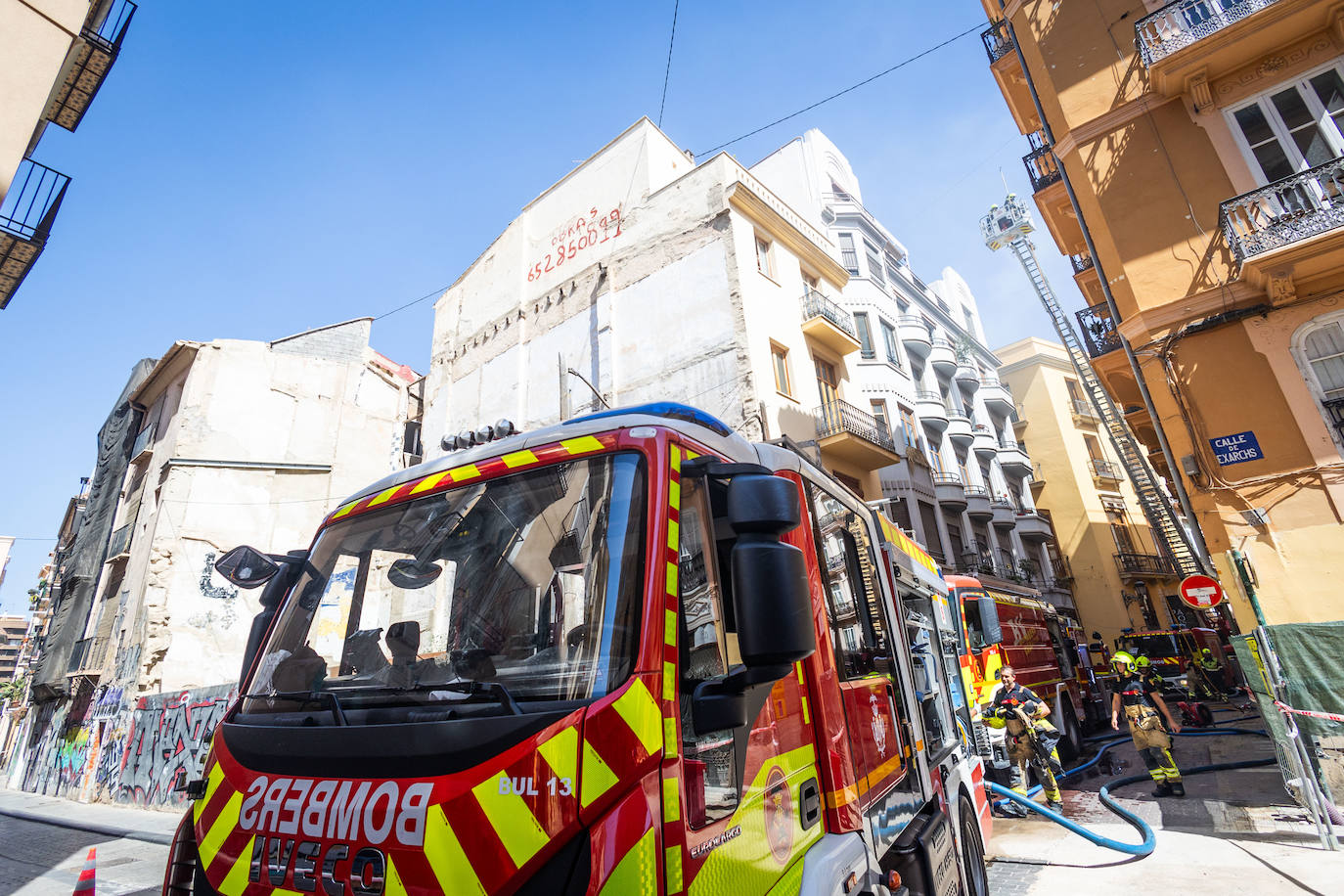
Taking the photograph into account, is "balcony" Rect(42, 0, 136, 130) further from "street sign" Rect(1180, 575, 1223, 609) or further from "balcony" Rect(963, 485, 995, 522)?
"balcony" Rect(963, 485, 995, 522)

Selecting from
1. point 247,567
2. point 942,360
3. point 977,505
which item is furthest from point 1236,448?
point 942,360

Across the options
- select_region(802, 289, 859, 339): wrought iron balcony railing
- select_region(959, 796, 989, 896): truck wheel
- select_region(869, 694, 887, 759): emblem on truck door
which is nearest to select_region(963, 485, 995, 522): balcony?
select_region(802, 289, 859, 339): wrought iron balcony railing

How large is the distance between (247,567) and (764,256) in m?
16.9

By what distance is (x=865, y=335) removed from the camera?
23891 millimetres

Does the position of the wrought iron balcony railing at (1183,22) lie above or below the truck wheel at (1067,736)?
above

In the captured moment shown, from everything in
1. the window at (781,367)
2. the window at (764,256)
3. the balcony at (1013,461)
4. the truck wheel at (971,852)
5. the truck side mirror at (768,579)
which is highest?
the window at (764,256)

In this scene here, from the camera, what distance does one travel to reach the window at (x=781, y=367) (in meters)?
16.4

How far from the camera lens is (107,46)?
12.1m

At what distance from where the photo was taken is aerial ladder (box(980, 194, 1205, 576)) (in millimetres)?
17531

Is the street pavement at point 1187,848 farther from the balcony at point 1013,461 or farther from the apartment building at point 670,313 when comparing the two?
the balcony at point 1013,461

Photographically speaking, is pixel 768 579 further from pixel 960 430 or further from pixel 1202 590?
pixel 960 430

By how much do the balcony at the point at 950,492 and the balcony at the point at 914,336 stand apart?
222 inches

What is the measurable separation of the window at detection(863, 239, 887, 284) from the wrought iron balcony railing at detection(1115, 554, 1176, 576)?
18.4 meters

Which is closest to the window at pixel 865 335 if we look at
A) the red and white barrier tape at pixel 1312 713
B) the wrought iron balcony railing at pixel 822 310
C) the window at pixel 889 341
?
the window at pixel 889 341
